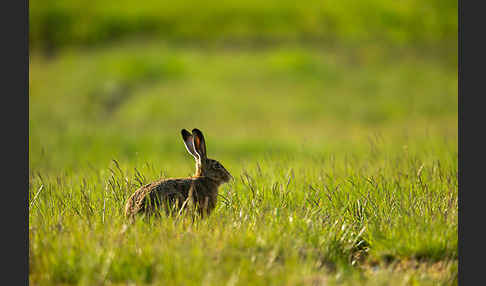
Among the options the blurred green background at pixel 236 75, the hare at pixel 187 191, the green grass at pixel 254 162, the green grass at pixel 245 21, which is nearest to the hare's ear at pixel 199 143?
the hare at pixel 187 191

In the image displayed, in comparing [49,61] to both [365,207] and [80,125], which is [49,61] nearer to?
[80,125]

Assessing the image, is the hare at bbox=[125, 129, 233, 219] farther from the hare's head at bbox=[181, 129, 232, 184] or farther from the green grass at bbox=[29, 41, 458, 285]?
the green grass at bbox=[29, 41, 458, 285]

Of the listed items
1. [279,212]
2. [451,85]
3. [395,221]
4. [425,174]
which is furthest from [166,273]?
[451,85]

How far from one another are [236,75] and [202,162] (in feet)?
61.1

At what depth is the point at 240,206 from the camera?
4684mm

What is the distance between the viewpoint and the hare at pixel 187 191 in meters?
4.23

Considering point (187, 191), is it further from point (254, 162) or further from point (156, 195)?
point (254, 162)

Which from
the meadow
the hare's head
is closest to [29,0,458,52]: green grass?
the meadow

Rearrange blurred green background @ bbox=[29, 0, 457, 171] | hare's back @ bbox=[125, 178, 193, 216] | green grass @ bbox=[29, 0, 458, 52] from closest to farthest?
hare's back @ bbox=[125, 178, 193, 216]
blurred green background @ bbox=[29, 0, 457, 171]
green grass @ bbox=[29, 0, 458, 52]

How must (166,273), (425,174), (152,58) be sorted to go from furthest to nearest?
(152,58)
(425,174)
(166,273)

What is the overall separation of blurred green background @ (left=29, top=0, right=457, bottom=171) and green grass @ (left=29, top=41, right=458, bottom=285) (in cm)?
12

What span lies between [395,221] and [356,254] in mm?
428

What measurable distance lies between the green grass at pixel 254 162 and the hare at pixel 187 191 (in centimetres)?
20

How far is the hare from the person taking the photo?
4.23 m
